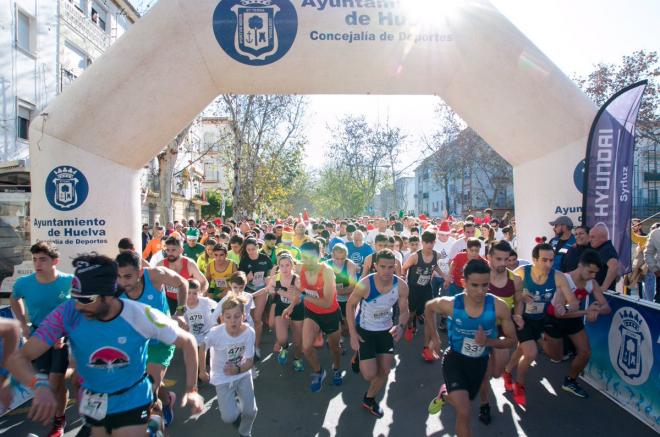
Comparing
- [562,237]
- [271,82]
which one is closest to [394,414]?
[562,237]

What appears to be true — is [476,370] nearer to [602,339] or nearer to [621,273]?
[602,339]

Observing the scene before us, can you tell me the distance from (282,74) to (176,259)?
3407 millimetres

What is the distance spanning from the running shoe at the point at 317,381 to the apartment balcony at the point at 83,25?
19.7 meters

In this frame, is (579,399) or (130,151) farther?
(130,151)

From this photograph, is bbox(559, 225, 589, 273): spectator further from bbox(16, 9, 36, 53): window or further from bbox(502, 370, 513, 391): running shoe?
bbox(16, 9, 36, 53): window

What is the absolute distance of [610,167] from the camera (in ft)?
21.4

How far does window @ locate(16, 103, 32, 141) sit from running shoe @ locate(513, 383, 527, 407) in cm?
1780

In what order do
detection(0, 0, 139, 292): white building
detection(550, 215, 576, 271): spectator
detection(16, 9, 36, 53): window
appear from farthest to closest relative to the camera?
detection(16, 9, 36, 53): window → detection(0, 0, 139, 292): white building → detection(550, 215, 576, 271): spectator

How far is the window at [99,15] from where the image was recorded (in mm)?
22016

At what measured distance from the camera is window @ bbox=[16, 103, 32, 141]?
16.0m

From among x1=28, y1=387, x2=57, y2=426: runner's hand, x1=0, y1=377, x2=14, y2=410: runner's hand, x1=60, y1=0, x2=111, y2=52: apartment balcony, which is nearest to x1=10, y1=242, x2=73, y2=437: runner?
x1=0, y1=377, x2=14, y2=410: runner's hand

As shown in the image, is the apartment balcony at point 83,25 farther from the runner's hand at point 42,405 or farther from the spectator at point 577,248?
the spectator at point 577,248

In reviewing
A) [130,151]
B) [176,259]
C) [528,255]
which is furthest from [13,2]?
[528,255]

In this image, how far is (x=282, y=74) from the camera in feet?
23.6
